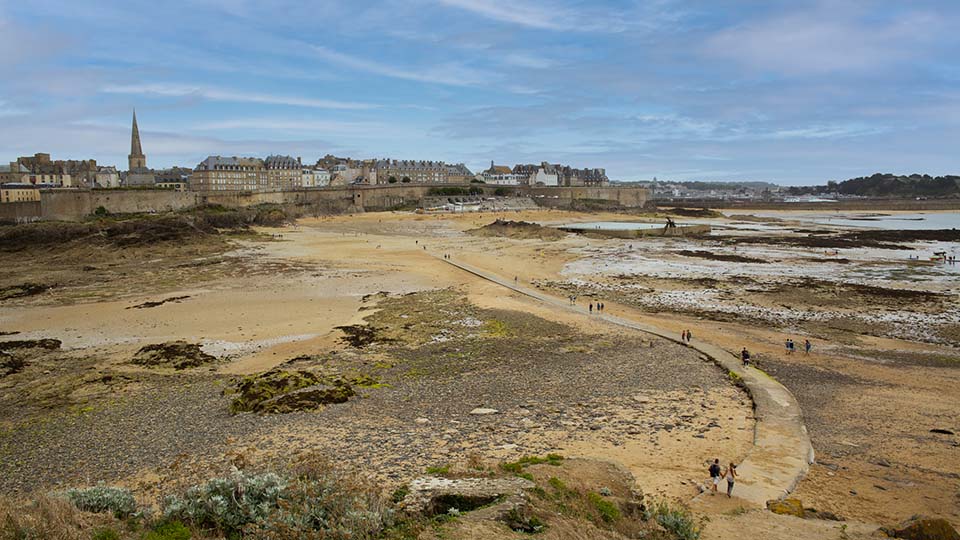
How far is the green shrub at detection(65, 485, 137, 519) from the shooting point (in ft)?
22.5

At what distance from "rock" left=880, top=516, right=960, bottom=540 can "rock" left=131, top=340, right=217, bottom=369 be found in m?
14.9

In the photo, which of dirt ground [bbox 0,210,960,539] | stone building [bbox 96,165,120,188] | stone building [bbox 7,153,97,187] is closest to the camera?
dirt ground [bbox 0,210,960,539]

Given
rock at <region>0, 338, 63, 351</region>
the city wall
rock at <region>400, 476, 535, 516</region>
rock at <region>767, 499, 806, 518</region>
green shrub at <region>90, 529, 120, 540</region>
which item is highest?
the city wall

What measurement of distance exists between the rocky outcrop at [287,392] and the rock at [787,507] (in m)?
8.18

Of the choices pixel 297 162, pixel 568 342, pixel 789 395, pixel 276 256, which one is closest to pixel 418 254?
pixel 276 256

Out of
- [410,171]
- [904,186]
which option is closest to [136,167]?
[410,171]

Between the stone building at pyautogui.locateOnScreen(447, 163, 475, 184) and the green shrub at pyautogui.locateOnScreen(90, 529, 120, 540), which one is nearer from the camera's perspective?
the green shrub at pyautogui.locateOnScreen(90, 529, 120, 540)

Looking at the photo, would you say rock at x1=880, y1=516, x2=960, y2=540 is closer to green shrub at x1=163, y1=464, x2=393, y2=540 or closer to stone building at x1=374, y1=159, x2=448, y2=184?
green shrub at x1=163, y1=464, x2=393, y2=540

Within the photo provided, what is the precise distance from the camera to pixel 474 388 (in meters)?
13.7

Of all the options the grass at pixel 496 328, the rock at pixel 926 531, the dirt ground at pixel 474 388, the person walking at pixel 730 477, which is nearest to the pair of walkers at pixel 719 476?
the person walking at pixel 730 477

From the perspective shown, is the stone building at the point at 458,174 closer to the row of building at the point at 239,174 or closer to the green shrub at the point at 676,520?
the row of building at the point at 239,174

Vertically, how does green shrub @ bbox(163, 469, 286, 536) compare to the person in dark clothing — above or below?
above

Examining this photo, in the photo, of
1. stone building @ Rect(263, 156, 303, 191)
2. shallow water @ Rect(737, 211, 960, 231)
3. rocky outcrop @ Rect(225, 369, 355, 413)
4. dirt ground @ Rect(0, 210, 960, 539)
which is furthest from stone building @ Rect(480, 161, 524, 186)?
rocky outcrop @ Rect(225, 369, 355, 413)

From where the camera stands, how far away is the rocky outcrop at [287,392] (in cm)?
1233
